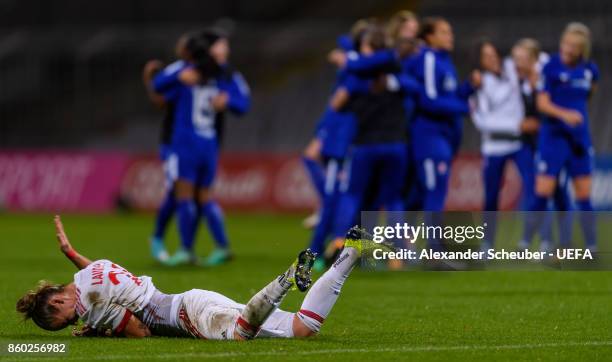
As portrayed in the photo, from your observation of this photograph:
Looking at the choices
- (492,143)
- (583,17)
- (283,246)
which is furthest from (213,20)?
(492,143)

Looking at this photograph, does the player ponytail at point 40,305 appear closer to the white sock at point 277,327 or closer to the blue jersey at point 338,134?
the white sock at point 277,327

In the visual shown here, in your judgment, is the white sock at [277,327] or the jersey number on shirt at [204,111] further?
the jersey number on shirt at [204,111]

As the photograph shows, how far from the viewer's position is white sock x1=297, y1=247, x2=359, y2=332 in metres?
8.11

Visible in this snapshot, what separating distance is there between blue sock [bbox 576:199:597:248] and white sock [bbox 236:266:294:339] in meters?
7.08

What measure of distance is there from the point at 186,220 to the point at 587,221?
4180 millimetres

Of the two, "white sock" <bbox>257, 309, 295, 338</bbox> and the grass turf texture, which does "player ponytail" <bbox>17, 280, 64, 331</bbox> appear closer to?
the grass turf texture

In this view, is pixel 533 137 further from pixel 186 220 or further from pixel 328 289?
pixel 328 289

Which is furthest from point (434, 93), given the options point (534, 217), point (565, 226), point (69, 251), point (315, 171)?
point (69, 251)

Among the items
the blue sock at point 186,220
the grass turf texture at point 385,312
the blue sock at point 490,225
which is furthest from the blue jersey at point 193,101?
the blue sock at point 490,225

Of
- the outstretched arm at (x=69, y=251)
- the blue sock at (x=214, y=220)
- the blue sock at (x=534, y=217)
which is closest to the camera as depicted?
the outstretched arm at (x=69, y=251)

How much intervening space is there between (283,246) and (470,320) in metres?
8.35

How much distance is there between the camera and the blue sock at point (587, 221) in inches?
566

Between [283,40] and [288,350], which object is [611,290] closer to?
[288,350]

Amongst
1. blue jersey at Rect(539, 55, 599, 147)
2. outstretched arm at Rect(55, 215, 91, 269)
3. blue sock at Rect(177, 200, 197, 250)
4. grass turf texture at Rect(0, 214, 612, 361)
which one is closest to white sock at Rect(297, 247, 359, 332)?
grass turf texture at Rect(0, 214, 612, 361)
